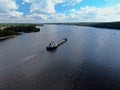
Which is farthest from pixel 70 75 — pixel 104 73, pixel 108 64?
pixel 108 64

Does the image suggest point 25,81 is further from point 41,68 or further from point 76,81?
point 76,81

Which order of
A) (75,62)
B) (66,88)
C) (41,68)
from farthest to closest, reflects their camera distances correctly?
(75,62), (41,68), (66,88)

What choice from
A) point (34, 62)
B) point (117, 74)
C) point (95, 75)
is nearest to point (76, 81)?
point (95, 75)

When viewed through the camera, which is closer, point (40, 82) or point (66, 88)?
point (66, 88)

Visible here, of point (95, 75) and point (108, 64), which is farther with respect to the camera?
point (108, 64)

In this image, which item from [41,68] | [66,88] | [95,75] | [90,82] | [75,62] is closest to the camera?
[66,88]

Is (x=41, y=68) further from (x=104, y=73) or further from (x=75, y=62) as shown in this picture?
(x=104, y=73)

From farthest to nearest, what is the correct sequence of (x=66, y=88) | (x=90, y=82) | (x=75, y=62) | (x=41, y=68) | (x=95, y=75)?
(x=75, y=62) → (x=41, y=68) → (x=95, y=75) → (x=90, y=82) → (x=66, y=88)

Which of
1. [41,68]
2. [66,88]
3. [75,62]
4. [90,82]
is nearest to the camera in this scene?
[66,88]
